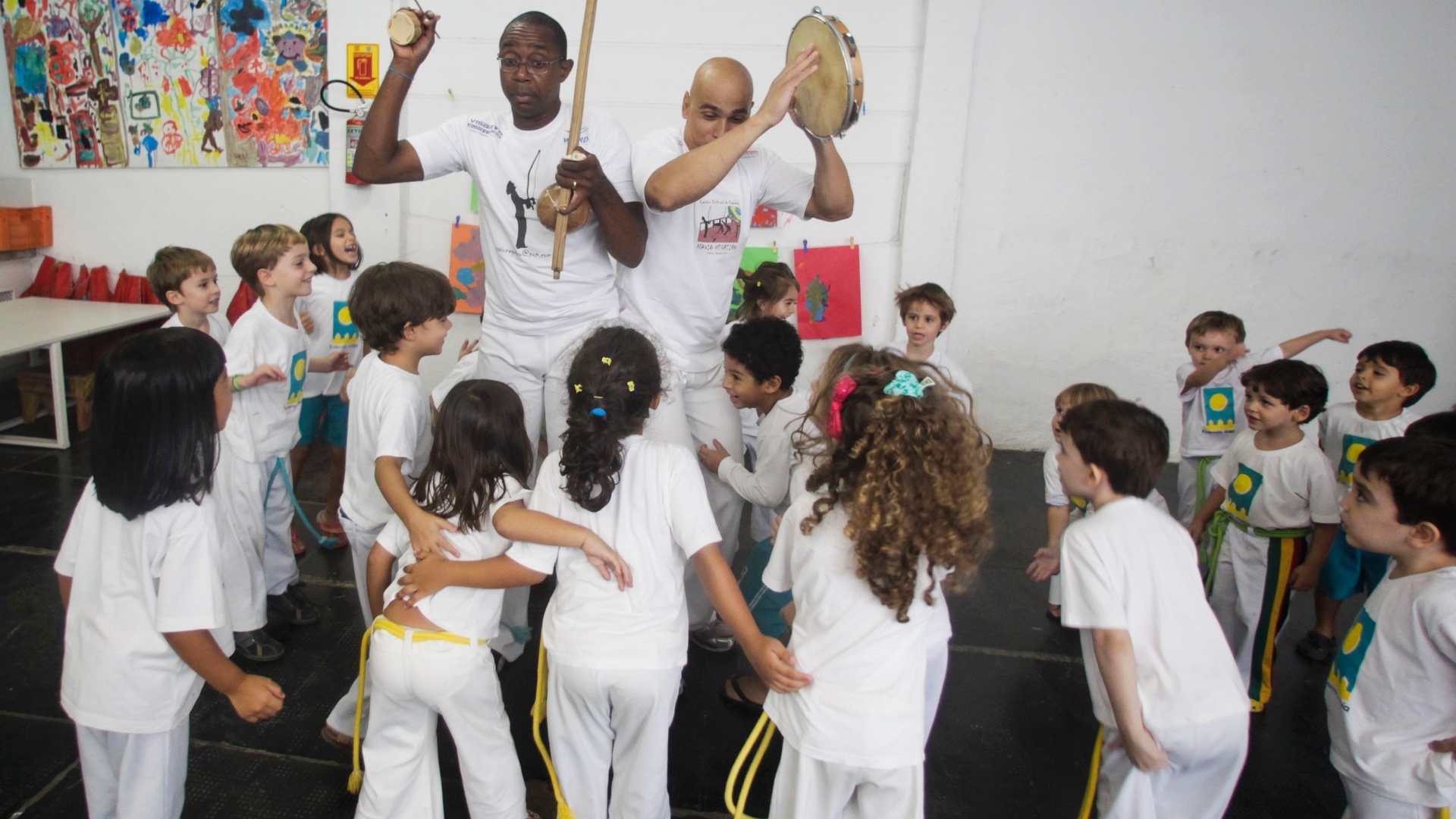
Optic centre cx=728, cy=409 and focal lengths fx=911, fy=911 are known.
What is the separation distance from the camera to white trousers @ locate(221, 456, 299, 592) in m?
3.08

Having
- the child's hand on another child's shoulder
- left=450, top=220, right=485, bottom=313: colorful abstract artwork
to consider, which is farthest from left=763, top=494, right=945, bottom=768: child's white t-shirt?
left=450, top=220, right=485, bottom=313: colorful abstract artwork

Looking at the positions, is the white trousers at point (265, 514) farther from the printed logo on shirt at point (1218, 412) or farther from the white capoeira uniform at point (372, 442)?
the printed logo on shirt at point (1218, 412)

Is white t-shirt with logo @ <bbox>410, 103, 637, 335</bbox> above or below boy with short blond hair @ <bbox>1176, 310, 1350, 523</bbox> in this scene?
above

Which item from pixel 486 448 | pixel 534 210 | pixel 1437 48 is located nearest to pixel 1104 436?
pixel 486 448

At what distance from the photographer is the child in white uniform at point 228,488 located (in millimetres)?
2822

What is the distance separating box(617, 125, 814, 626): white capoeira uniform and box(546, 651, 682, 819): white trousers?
3.21ft

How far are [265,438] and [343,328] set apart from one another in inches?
41.1

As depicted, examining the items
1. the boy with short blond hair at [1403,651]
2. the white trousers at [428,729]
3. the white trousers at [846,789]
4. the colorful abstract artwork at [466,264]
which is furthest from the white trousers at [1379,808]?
the colorful abstract artwork at [466,264]

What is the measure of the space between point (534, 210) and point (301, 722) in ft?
5.72

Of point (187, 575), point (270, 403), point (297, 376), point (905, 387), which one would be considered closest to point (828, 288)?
point (297, 376)

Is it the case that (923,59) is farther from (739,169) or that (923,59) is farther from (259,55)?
(259,55)

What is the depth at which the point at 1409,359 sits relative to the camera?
3.28m

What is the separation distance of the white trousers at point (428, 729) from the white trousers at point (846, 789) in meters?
0.70

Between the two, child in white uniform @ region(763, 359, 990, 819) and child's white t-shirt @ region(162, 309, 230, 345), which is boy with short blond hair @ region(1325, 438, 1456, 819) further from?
child's white t-shirt @ region(162, 309, 230, 345)
